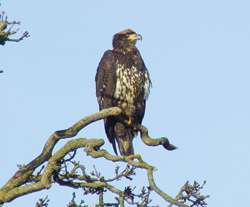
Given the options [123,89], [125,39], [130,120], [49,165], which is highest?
[125,39]

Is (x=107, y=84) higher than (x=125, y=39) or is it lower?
lower

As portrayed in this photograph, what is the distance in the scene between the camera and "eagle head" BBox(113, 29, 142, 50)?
10203 millimetres

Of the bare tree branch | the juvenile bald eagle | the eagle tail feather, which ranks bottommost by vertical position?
the bare tree branch

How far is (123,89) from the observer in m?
9.45

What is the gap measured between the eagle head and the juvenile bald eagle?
163 mm

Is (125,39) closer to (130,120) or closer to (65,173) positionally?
(130,120)

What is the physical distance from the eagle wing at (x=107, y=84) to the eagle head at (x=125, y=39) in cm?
34

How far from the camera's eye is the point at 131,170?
6.39 m

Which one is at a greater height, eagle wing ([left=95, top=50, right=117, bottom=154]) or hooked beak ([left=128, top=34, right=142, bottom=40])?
hooked beak ([left=128, top=34, right=142, bottom=40])

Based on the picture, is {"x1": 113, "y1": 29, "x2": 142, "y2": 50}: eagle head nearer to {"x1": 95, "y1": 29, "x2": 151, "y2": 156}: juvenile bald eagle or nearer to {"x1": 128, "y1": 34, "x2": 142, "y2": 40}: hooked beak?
{"x1": 128, "y1": 34, "x2": 142, "y2": 40}: hooked beak

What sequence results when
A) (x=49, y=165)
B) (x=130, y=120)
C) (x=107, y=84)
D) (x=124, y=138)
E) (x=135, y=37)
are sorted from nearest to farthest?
1. (x=49, y=165)
2. (x=130, y=120)
3. (x=107, y=84)
4. (x=124, y=138)
5. (x=135, y=37)

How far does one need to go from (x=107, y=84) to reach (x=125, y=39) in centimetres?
119

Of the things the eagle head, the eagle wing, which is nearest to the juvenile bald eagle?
the eagle wing

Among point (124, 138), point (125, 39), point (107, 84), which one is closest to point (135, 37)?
point (125, 39)
